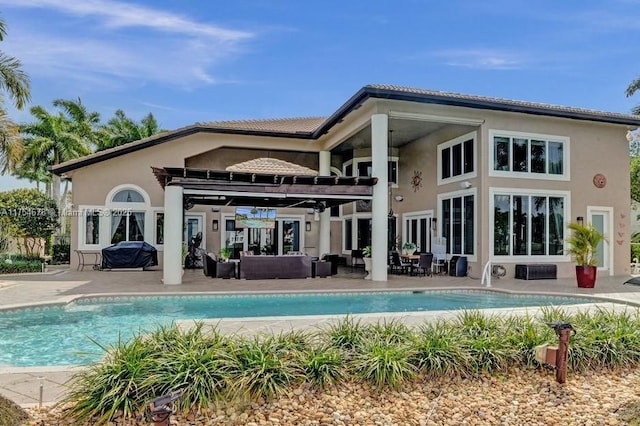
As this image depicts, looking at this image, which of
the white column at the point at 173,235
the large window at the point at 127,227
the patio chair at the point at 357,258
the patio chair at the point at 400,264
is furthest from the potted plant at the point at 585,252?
the large window at the point at 127,227

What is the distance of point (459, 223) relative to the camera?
17.7 m

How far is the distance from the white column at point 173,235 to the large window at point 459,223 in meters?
10.1

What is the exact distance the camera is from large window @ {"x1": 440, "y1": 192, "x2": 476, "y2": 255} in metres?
16.9

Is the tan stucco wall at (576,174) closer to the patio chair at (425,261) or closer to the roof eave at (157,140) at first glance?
the patio chair at (425,261)

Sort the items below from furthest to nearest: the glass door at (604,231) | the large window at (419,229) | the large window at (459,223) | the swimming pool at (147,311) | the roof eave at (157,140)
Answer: the large window at (419,229) → the roof eave at (157,140) → the glass door at (604,231) → the large window at (459,223) → the swimming pool at (147,311)

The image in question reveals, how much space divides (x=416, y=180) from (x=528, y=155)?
5.25 meters

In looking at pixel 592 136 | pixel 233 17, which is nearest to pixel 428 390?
pixel 233 17

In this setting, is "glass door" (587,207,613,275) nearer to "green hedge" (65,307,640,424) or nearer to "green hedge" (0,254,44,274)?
"green hedge" (65,307,640,424)

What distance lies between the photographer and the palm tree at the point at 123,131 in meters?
33.2

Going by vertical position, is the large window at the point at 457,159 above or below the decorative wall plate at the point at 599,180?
above

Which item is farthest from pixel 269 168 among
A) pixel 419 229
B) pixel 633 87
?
pixel 633 87

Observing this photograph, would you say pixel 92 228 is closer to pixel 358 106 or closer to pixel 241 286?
pixel 241 286

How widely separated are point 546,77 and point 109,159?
19.7 meters

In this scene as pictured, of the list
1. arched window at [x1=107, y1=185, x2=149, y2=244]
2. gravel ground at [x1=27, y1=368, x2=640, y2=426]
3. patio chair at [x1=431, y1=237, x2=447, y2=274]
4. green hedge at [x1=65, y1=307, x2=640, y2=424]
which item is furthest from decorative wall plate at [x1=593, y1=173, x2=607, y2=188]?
arched window at [x1=107, y1=185, x2=149, y2=244]
